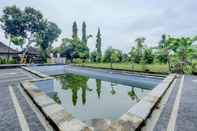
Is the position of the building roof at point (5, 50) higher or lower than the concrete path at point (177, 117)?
higher

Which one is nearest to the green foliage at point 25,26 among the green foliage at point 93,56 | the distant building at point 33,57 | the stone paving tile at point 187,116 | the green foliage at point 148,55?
the distant building at point 33,57

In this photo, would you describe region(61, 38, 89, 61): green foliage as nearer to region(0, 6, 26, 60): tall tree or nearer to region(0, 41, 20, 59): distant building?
region(0, 41, 20, 59): distant building

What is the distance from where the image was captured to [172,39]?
40.1ft

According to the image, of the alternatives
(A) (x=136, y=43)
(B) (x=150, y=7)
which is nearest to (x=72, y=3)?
(B) (x=150, y=7)

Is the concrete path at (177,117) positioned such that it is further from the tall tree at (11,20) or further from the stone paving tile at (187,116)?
the tall tree at (11,20)

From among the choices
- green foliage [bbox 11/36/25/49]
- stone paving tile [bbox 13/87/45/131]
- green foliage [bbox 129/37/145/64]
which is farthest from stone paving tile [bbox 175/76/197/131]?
green foliage [bbox 11/36/25/49]

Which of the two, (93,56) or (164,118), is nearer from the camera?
(164,118)

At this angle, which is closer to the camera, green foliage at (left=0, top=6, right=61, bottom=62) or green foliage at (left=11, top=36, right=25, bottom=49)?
green foliage at (left=11, top=36, right=25, bottom=49)

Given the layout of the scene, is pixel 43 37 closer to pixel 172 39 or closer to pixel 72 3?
pixel 72 3

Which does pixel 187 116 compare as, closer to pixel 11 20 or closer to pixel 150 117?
pixel 150 117

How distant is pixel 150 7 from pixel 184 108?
444 inches

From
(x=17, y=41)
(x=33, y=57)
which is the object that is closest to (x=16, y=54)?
(x=33, y=57)

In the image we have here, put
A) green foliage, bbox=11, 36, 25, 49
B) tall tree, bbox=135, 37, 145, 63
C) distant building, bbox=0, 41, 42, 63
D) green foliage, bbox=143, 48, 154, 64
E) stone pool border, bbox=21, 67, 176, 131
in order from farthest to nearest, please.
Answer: distant building, bbox=0, 41, 42, 63, green foliage, bbox=11, 36, 25, 49, green foliage, bbox=143, 48, 154, 64, tall tree, bbox=135, 37, 145, 63, stone pool border, bbox=21, 67, 176, 131

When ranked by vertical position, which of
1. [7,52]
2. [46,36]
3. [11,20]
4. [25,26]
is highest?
[11,20]
